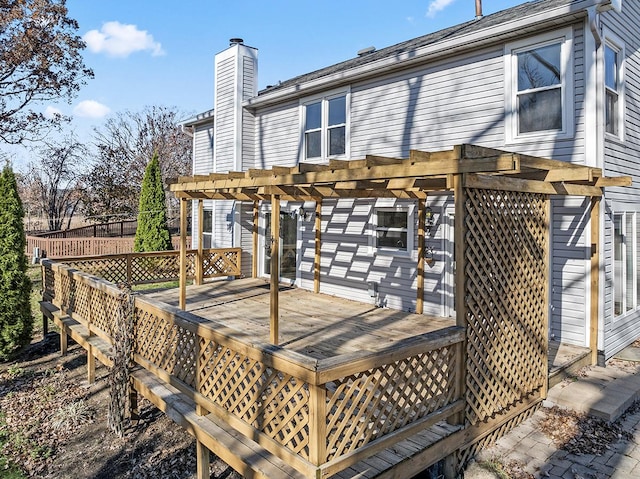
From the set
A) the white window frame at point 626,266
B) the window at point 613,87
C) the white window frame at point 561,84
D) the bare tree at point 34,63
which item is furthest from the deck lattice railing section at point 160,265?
the bare tree at point 34,63

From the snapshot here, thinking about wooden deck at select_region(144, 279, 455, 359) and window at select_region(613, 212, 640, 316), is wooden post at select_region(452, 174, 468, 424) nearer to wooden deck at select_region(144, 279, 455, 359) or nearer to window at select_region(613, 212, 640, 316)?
wooden deck at select_region(144, 279, 455, 359)

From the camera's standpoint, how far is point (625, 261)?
21.9ft

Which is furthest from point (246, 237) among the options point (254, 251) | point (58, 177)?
point (58, 177)

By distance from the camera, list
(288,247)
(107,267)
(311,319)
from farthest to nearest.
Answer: (288,247) < (107,267) < (311,319)

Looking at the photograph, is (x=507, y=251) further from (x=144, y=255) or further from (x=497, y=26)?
(x=144, y=255)

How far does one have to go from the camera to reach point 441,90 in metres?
7.40

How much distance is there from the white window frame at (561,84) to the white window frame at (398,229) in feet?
6.96

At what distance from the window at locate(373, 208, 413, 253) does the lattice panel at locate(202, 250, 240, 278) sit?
443 centimetres

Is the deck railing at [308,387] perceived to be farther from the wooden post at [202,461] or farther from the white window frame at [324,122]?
the white window frame at [324,122]

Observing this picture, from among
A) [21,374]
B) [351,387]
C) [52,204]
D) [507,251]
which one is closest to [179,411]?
[351,387]

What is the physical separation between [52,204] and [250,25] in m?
19.5

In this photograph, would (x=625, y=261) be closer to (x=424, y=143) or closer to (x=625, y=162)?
(x=625, y=162)

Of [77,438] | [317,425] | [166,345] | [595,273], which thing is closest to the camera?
[317,425]

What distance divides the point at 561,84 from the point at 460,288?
13.8 feet
